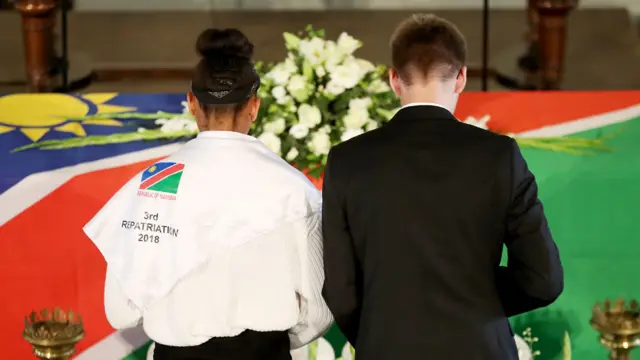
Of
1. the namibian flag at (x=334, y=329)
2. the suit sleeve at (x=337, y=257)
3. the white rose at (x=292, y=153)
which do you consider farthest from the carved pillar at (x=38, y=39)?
the suit sleeve at (x=337, y=257)

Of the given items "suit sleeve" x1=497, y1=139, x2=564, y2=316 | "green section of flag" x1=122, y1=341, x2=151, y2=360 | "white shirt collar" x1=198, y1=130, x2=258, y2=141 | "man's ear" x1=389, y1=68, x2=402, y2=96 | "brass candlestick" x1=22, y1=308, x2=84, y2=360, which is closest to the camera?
"suit sleeve" x1=497, y1=139, x2=564, y2=316

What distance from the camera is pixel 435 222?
1777mm

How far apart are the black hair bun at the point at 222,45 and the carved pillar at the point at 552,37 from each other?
6.25ft

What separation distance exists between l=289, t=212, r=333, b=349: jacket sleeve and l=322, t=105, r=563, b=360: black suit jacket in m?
0.11

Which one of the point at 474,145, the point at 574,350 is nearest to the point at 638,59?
the point at 574,350

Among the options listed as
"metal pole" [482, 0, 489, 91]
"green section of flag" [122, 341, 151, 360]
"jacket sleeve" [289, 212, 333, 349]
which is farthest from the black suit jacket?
"metal pole" [482, 0, 489, 91]

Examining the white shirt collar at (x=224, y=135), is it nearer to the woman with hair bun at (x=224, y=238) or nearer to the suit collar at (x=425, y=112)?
the woman with hair bun at (x=224, y=238)

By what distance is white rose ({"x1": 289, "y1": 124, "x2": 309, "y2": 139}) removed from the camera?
105 inches

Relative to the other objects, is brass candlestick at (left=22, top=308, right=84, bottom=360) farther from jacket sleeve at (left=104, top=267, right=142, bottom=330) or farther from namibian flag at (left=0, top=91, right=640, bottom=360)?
namibian flag at (left=0, top=91, right=640, bottom=360)

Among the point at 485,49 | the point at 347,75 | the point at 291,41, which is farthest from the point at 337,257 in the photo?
the point at 485,49

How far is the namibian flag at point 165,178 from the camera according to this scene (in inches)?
76.8

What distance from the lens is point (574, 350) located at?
9.20ft

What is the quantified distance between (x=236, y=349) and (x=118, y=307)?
0.30 metres

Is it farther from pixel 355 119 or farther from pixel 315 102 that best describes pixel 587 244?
pixel 315 102
